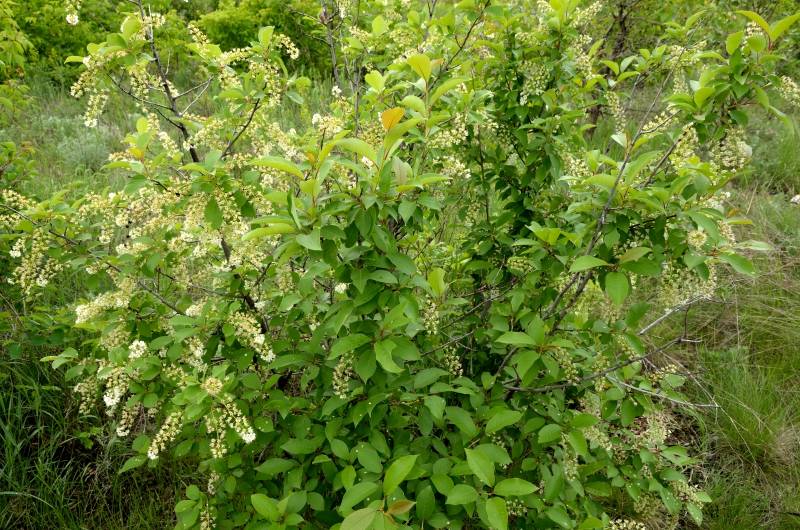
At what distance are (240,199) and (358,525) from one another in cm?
90

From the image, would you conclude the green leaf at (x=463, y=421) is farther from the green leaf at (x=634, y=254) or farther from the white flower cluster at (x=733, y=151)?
the white flower cluster at (x=733, y=151)

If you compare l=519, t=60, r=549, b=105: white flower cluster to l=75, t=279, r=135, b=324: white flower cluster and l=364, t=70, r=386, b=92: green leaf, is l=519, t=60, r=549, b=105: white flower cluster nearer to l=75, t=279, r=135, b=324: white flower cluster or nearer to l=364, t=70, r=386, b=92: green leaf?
l=364, t=70, r=386, b=92: green leaf

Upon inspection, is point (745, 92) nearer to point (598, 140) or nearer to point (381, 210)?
point (381, 210)

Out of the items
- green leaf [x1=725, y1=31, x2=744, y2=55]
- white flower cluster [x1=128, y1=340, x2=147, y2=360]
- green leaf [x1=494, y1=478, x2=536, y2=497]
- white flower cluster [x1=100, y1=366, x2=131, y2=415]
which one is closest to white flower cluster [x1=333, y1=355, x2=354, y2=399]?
green leaf [x1=494, y1=478, x2=536, y2=497]

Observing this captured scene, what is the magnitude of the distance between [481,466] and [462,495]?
91 millimetres

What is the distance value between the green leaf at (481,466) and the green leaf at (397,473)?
5.9 inches

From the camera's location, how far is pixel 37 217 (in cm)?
176

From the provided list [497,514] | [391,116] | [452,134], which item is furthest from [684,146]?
[497,514]

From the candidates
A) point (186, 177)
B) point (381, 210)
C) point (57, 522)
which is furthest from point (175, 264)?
point (57, 522)

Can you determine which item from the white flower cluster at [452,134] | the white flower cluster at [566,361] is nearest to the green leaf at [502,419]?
the white flower cluster at [566,361]

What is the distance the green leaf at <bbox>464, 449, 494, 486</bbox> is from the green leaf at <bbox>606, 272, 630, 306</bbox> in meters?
0.50

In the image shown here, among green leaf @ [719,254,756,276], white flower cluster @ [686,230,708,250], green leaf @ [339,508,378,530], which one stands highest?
white flower cluster @ [686,230,708,250]

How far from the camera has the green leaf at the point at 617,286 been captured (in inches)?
58.0

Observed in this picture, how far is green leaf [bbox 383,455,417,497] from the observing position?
1.32 m
